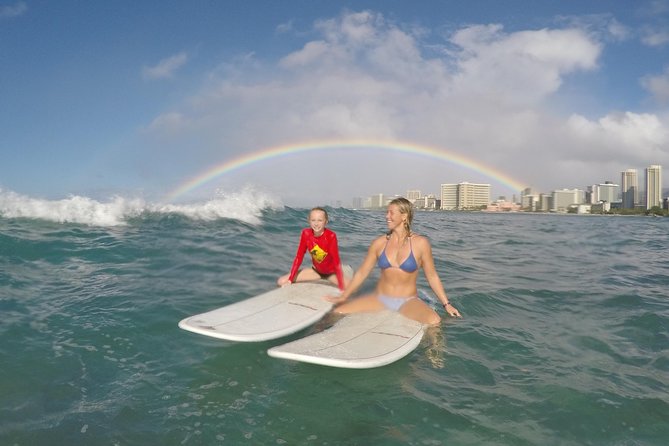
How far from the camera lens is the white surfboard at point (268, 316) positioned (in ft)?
14.9

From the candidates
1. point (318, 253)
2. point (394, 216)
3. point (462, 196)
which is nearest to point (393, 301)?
point (394, 216)

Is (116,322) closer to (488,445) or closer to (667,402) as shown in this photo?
(488,445)

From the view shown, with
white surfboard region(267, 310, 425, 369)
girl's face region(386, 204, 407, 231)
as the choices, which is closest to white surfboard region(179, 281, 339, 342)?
white surfboard region(267, 310, 425, 369)

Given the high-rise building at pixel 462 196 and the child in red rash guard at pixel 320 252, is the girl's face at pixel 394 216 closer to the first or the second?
the child in red rash guard at pixel 320 252

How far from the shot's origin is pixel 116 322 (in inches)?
212

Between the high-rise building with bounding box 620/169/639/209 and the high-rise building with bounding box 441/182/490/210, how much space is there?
6552 centimetres

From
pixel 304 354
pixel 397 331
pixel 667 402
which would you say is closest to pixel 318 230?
pixel 397 331

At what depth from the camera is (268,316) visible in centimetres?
523

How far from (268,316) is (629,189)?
20701 cm

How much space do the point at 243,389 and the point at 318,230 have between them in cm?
363

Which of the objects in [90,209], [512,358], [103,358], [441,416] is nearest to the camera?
[441,416]

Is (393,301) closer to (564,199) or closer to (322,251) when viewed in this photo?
(322,251)

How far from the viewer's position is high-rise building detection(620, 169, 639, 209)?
16038 cm

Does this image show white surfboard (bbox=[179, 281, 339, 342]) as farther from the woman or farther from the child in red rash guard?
the woman
